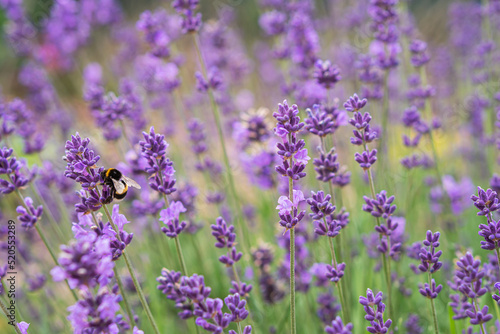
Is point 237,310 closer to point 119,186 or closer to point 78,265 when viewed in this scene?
point 78,265

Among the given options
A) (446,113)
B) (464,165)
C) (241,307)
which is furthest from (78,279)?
(464,165)

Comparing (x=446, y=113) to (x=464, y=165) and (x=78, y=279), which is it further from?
(x=78, y=279)

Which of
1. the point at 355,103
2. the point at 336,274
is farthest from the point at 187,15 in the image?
the point at 336,274

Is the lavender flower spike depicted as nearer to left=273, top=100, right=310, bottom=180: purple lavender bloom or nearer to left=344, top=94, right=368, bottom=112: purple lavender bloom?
left=344, top=94, right=368, bottom=112: purple lavender bloom

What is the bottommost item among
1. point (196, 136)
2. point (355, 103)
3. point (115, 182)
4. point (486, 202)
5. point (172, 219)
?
point (486, 202)

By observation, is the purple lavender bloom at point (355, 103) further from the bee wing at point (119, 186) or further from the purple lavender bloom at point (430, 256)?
the bee wing at point (119, 186)

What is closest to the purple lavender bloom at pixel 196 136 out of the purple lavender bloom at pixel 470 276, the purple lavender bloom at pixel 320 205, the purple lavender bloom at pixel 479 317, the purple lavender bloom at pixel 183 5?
the purple lavender bloom at pixel 183 5

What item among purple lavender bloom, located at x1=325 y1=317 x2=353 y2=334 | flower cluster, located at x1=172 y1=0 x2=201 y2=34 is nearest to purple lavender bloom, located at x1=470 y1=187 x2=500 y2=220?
purple lavender bloom, located at x1=325 y1=317 x2=353 y2=334

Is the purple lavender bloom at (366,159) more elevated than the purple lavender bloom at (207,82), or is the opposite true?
the purple lavender bloom at (207,82)
